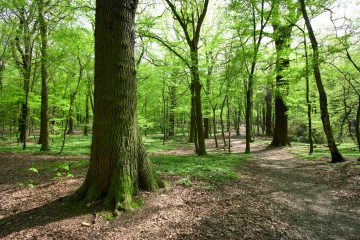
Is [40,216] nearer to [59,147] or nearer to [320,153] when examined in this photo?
[59,147]

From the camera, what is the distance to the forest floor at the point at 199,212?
3.71 metres

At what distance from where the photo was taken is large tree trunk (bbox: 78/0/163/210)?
4477mm

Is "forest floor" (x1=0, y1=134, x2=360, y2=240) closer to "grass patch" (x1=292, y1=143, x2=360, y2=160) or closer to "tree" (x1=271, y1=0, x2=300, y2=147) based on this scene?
"grass patch" (x1=292, y1=143, x2=360, y2=160)

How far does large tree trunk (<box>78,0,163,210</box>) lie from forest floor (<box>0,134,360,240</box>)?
1.58 ft

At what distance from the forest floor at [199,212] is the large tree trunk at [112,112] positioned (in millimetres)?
480

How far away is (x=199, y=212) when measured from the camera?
4.46 metres

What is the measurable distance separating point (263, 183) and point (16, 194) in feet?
21.1

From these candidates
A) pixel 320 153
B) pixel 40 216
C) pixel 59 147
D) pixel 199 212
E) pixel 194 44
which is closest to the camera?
pixel 40 216

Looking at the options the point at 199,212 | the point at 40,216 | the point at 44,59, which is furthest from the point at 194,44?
the point at 40,216

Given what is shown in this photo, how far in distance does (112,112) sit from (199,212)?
2480mm

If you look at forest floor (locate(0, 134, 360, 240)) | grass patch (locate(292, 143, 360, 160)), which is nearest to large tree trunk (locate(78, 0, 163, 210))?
forest floor (locate(0, 134, 360, 240))

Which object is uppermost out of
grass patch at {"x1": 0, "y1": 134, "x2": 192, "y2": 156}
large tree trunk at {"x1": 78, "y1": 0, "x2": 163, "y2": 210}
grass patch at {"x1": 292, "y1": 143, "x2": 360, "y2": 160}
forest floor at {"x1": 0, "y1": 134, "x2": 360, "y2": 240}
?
large tree trunk at {"x1": 78, "y1": 0, "x2": 163, "y2": 210}

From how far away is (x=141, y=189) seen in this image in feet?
16.3

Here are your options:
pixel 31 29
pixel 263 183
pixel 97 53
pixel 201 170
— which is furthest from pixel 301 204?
pixel 31 29
